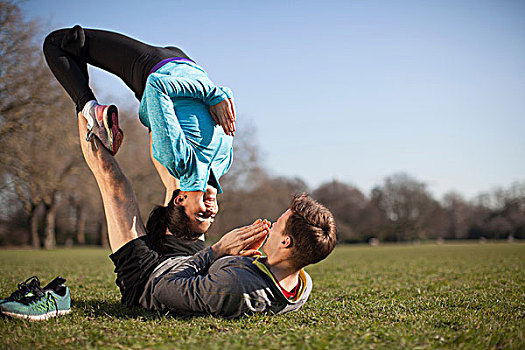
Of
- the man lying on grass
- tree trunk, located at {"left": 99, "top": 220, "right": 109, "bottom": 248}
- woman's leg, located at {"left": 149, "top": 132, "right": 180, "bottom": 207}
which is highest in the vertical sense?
woman's leg, located at {"left": 149, "top": 132, "right": 180, "bottom": 207}

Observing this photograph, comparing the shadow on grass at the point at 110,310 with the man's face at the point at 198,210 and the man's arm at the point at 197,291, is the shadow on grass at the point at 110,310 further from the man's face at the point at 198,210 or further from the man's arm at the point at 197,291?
the man's face at the point at 198,210

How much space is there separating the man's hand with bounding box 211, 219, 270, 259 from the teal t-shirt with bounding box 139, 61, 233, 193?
0.74 m

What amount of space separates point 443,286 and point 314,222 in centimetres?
273

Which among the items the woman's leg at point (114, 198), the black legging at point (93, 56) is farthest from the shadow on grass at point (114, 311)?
the black legging at point (93, 56)

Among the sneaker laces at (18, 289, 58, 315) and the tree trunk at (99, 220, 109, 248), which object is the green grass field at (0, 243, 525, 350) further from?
the tree trunk at (99, 220, 109, 248)

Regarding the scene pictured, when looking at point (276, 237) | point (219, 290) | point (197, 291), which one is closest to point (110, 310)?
point (197, 291)

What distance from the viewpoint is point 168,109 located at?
3494mm

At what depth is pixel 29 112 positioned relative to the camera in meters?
18.3

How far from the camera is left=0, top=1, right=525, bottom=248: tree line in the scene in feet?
58.4

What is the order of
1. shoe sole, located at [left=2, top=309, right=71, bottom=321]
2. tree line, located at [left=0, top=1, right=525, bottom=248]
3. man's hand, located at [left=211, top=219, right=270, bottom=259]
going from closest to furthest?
shoe sole, located at [left=2, top=309, right=71, bottom=321]
man's hand, located at [left=211, top=219, right=270, bottom=259]
tree line, located at [left=0, top=1, right=525, bottom=248]

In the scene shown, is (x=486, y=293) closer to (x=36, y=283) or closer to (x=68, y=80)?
(x=36, y=283)

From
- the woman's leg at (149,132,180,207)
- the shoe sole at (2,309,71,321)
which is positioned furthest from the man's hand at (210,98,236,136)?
the shoe sole at (2,309,71,321)

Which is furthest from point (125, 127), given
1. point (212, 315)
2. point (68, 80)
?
point (212, 315)

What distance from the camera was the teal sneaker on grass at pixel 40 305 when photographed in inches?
100
